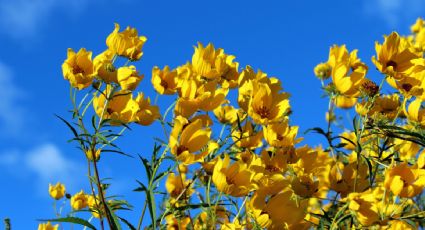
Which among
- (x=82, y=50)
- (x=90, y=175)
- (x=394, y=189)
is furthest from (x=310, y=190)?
(x=82, y=50)

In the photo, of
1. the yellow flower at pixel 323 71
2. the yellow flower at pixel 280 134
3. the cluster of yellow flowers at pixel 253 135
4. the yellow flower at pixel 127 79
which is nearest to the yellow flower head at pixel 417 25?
the yellow flower at pixel 323 71

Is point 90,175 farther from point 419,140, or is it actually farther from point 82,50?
point 419,140

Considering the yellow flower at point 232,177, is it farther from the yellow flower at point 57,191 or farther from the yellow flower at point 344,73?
the yellow flower at point 57,191

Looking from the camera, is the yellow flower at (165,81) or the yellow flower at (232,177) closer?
the yellow flower at (232,177)

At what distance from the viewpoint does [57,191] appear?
10.7 ft

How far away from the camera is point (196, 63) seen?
72.8 inches

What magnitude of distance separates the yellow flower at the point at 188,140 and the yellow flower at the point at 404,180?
1.76 feet

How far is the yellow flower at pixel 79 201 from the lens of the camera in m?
2.56

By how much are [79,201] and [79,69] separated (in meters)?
1.02

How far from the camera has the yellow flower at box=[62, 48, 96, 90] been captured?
1.72m

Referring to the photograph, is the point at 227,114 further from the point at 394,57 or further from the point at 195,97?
the point at 394,57

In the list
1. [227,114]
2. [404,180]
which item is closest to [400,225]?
[404,180]

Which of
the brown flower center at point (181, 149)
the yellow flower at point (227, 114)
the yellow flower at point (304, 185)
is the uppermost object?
the yellow flower at point (227, 114)

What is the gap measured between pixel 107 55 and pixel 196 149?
0.51 meters
